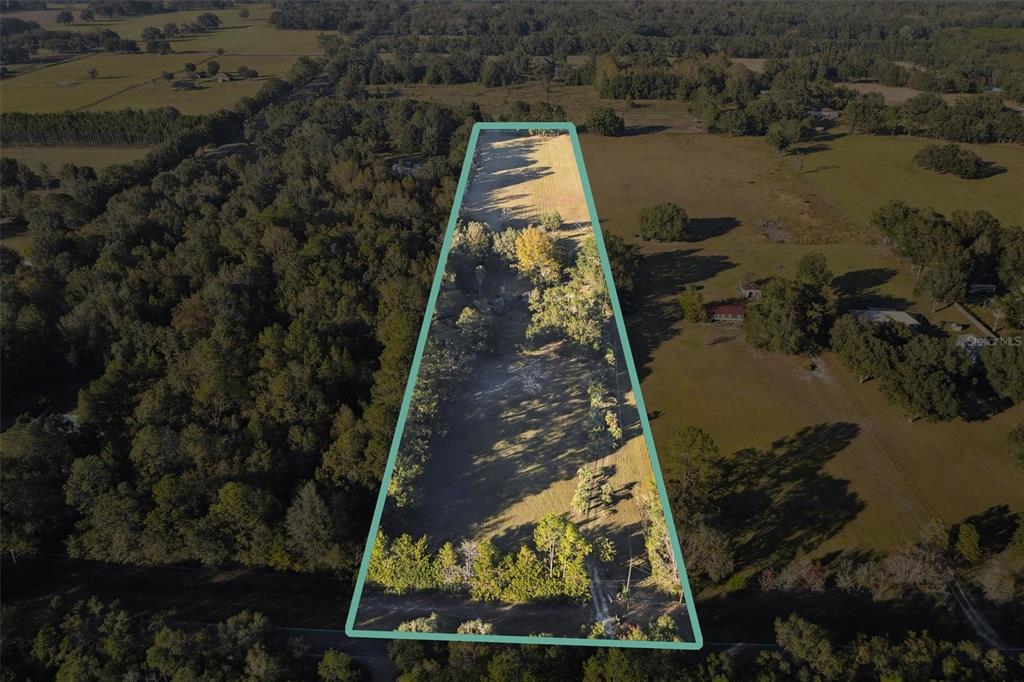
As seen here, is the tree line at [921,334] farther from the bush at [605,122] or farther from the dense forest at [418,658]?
the bush at [605,122]

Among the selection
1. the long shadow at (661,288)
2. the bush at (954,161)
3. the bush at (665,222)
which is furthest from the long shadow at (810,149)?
the long shadow at (661,288)

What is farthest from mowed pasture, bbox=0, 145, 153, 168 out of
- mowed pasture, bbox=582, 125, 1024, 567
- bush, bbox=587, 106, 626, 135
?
mowed pasture, bbox=582, 125, 1024, 567

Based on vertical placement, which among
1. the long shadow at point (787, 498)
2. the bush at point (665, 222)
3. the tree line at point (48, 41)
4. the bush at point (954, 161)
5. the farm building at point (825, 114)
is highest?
the tree line at point (48, 41)

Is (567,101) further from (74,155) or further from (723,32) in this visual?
(723,32)

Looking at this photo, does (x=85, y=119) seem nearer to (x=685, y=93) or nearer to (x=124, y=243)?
(x=124, y=243)

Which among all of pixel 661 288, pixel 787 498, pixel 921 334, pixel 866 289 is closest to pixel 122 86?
pixel 661 288

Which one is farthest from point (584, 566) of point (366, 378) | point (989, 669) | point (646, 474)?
point (366, 378)
